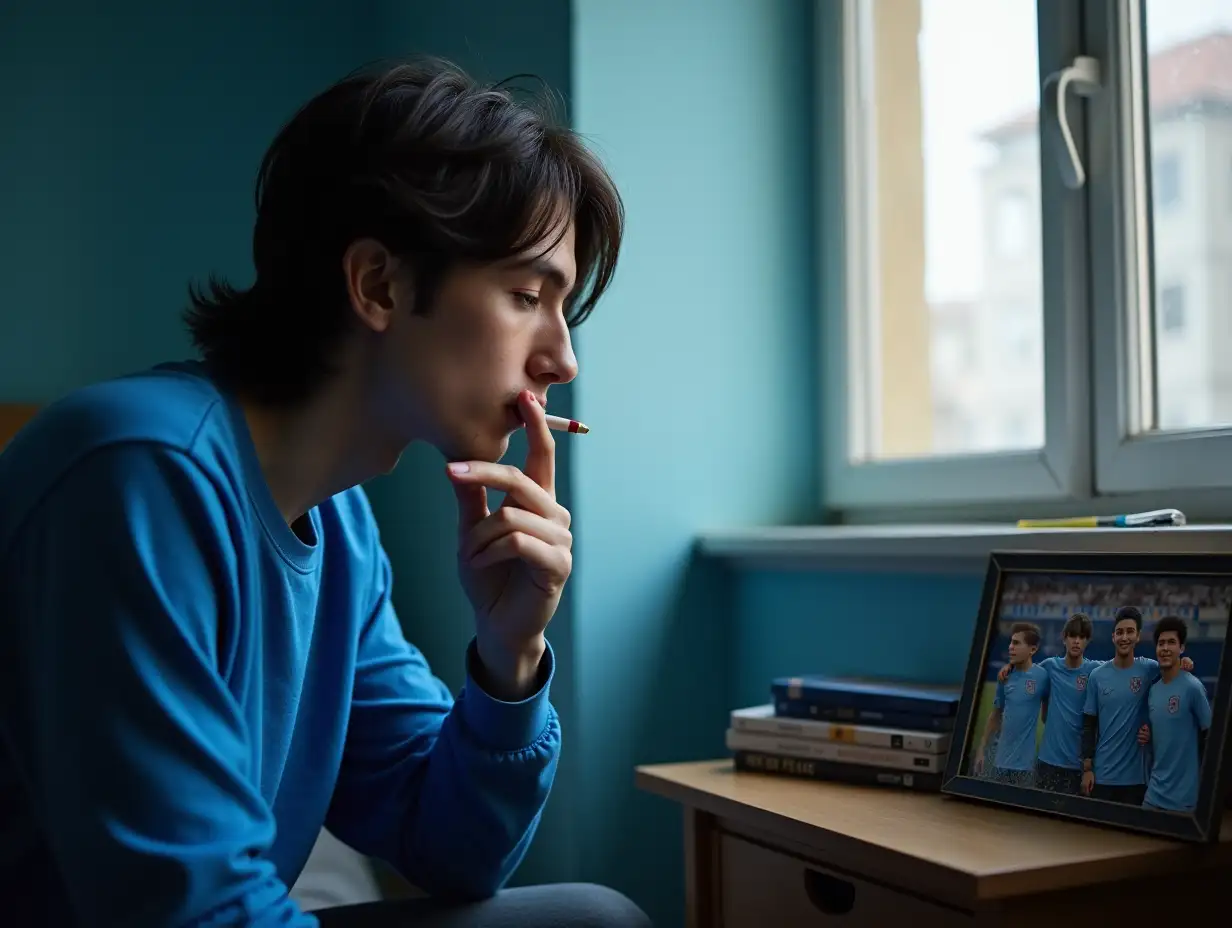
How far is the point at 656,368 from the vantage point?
1.74m

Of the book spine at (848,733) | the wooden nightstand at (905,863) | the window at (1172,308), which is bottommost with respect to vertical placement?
the wooden nightstand at (905,863)

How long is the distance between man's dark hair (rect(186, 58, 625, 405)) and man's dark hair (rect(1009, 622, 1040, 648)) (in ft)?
1.72

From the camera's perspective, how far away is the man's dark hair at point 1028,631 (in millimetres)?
1105

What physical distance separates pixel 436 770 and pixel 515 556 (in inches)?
9.6

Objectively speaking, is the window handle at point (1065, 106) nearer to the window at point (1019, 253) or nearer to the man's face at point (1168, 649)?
the window at point (1019, 253)

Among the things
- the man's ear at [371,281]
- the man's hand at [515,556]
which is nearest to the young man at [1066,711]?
the man's hand at [515,556]

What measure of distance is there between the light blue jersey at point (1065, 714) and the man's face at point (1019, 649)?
3 centimetres

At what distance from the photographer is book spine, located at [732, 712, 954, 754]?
116 cm

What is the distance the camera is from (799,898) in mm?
1112

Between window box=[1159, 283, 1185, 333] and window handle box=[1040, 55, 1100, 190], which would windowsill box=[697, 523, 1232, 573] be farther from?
window handle box=[1040, 55, 1100, 190]

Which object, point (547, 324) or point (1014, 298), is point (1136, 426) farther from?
point (547, 324)

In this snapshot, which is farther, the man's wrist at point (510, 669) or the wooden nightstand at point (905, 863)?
the man's wrist at point (510, 669)

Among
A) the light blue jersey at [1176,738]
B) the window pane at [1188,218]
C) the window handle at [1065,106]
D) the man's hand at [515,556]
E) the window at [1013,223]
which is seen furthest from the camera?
the window at [1013,223]

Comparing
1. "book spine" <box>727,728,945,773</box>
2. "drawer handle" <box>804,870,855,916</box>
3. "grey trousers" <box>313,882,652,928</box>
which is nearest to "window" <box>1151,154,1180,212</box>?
"book spine" <box>727,728,945,773</box>
